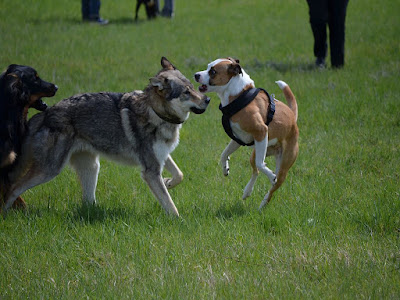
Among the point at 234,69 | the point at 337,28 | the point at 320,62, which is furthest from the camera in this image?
the point at 320,62

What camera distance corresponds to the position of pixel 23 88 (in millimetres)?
5609

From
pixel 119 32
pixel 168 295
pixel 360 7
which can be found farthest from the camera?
pixel 360 7

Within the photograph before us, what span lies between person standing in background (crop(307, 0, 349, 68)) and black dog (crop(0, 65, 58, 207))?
7090 millimetres

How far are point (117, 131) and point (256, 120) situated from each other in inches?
60.9

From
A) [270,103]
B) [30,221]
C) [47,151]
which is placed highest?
[270,103]

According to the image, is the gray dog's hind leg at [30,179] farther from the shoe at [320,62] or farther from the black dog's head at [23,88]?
the shoe at [320,62]

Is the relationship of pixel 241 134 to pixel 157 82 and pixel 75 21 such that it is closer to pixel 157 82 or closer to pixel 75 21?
pixel 157 82

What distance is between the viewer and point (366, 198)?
557cm

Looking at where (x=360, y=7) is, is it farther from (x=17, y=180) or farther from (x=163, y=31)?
(x=17, y=180)

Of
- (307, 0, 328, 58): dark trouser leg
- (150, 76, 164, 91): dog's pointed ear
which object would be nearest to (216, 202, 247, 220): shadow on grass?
(150, 76, 164, 91): dog's pointed ear

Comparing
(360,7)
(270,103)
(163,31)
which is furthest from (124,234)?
(360,7)

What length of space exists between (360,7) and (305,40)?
19.1ft

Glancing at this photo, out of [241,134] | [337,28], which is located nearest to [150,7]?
[337,28]

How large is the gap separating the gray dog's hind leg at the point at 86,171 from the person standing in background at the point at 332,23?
22.6 feet
